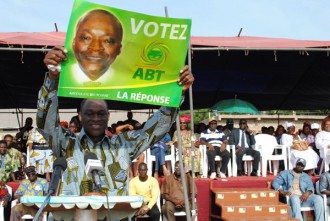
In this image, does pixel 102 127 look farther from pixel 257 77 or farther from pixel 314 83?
pixel 314 83

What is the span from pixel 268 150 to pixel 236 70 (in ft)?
5.88

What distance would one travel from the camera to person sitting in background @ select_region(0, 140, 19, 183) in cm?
939

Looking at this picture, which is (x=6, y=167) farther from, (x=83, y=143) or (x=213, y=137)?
(x=83, y=143)

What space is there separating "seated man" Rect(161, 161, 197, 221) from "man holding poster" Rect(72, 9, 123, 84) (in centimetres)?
572

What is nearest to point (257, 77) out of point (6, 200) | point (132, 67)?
point (6, 200)

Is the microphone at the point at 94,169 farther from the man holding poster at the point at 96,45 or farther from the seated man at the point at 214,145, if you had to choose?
the seated man at the point at 214,145

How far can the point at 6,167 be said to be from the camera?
9461mm

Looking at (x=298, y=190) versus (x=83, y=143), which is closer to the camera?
(x=83, y=143)

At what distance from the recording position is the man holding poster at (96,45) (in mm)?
3066

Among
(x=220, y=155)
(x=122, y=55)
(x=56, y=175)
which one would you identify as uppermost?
(x=122, y=55)

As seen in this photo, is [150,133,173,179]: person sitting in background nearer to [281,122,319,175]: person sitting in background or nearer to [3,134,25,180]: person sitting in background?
[3,134,25,180]: person sitting in background

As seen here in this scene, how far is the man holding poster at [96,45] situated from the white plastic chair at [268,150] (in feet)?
25.5

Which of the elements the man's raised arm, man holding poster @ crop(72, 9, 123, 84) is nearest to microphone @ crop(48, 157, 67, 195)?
the man's raised arm

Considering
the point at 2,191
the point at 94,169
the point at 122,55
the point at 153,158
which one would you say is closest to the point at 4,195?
the point at 2,191
